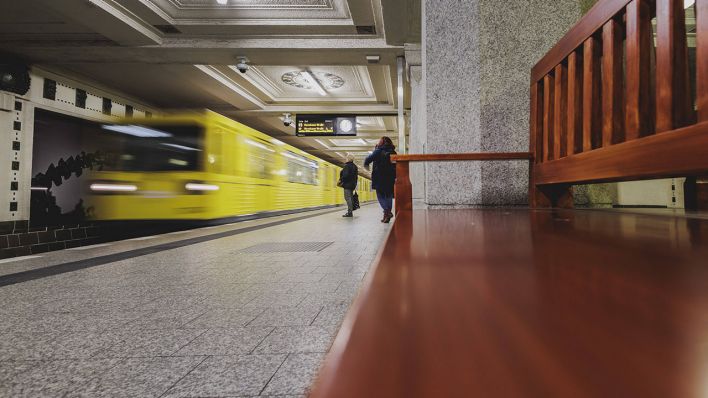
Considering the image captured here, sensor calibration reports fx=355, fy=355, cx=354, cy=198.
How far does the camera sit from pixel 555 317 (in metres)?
0.40

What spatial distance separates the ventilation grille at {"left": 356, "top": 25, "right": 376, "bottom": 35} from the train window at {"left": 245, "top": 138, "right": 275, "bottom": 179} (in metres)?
3.51

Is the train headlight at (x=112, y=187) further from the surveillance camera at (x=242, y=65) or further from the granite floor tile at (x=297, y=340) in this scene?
the granite floor tile at (x=297, y=340)

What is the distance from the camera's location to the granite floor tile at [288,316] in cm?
138

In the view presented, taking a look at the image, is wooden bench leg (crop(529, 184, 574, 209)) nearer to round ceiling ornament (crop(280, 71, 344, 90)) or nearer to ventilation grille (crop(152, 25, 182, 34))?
ventilation grille (crop(152, 25, 182, 34))

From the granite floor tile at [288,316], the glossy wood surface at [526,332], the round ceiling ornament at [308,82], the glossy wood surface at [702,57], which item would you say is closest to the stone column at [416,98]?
the round ceiling ornament at [308,82]

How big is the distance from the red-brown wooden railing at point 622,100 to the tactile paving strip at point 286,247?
2.12m

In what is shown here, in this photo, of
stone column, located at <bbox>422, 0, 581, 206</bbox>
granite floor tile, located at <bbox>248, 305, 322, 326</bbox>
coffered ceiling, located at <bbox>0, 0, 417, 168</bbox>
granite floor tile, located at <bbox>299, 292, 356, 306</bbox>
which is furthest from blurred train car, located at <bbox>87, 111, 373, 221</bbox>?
granite floor tile, located at <bbox>248, 305, 322, 326</bbox>

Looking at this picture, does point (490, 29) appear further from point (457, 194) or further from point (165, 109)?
point (165, 109)

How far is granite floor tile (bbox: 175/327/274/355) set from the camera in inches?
44.8

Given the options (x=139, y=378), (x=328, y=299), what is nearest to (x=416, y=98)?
(x=328, y=299)

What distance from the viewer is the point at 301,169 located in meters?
12.4

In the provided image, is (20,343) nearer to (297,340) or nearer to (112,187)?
(297,340)

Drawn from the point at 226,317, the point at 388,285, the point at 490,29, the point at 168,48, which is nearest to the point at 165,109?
the point at 168,48

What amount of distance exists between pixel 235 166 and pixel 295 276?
614 cm
